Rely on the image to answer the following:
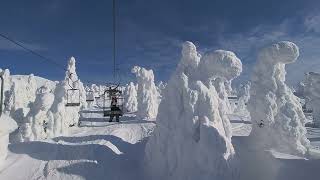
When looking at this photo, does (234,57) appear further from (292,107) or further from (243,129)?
(243,129)

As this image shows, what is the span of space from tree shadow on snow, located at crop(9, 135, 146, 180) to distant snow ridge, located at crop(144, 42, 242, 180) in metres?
2.32

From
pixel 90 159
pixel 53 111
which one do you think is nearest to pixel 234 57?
pixel 90 159

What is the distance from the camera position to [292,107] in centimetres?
2984

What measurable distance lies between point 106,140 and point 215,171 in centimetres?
1430

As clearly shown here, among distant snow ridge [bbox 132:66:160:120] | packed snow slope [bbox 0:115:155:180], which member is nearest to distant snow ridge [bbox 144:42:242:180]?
packed snow slope [bbox 0:115:155:180]

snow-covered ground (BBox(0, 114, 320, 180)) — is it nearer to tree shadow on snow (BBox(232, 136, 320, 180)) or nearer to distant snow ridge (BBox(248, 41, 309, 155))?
tree shadow on snow (BBox(232, 136, 320, 180))

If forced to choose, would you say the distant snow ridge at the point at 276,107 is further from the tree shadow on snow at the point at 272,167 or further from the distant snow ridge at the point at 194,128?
the distant snow ridge at the point at 194,128

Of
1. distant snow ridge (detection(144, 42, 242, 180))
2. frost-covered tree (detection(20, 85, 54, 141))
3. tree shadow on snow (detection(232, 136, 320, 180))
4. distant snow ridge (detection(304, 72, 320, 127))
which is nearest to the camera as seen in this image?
distant snow ridge (detection(144, 42, 242, 180))

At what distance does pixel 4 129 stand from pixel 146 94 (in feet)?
105

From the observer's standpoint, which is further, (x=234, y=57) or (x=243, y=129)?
(x=243, y=129)

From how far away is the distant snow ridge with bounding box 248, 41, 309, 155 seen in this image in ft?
94.3

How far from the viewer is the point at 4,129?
23797mm

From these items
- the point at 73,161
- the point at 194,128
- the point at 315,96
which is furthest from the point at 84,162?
the point at 315,96


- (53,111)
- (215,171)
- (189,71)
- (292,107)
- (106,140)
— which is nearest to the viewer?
(215,171)
